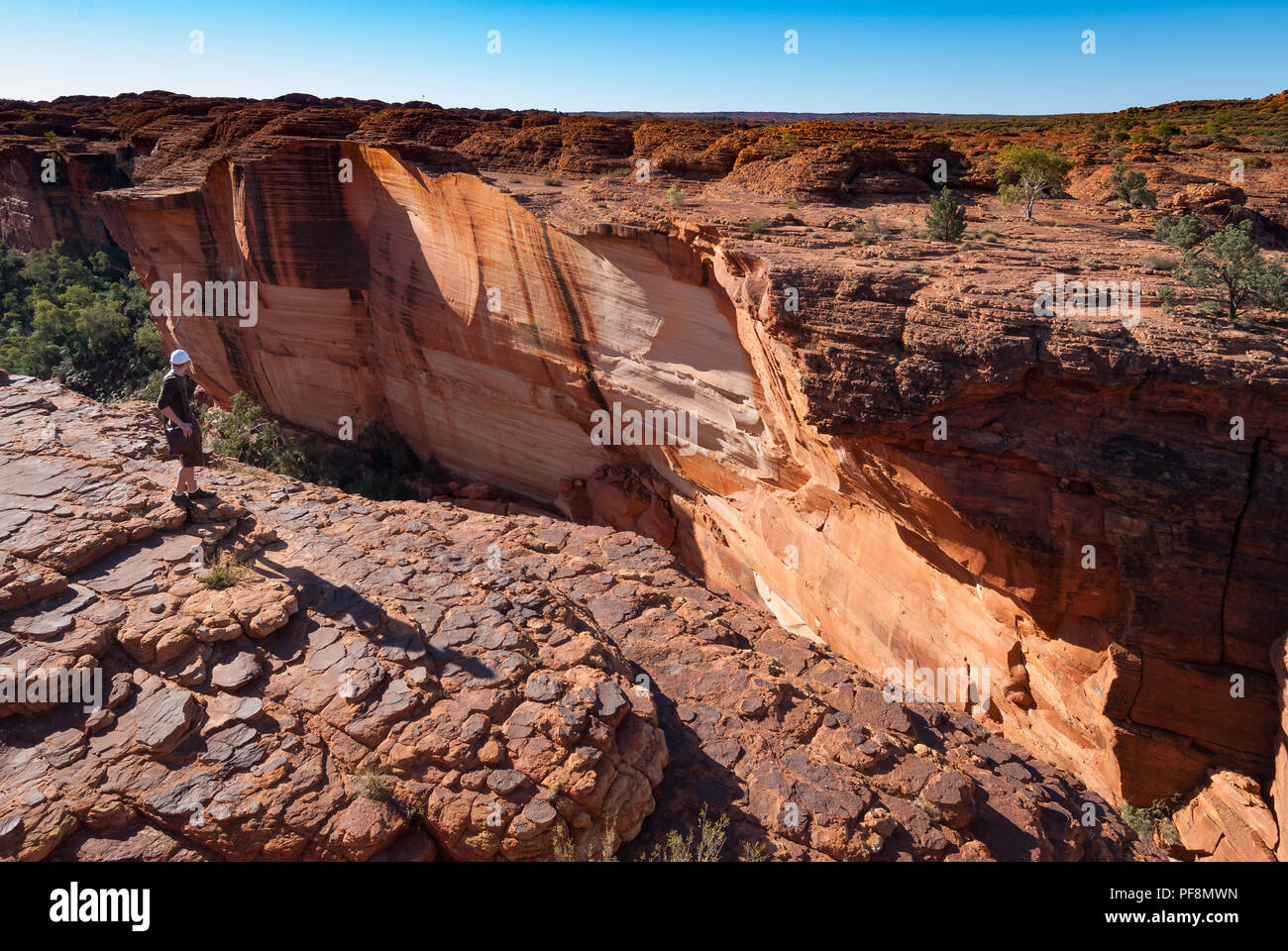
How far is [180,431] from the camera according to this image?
752 cm

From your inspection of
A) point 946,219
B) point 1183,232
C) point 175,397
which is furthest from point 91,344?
point 1183,232

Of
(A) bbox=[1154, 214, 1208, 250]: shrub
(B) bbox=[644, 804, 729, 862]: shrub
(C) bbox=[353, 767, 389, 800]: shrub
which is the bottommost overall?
(B) bbox=[644, 804, 729, 862]: shrub

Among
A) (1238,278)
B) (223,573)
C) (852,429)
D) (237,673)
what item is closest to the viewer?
(237,673)

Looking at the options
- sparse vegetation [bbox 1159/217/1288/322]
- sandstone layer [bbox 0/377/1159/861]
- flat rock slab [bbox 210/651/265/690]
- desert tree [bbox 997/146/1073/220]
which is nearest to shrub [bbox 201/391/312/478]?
sandstone layer [bbox 0/377/1159/861]

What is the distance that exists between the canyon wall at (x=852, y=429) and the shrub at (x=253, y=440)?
2273 mm

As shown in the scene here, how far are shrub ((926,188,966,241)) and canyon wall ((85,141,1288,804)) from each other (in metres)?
2.70

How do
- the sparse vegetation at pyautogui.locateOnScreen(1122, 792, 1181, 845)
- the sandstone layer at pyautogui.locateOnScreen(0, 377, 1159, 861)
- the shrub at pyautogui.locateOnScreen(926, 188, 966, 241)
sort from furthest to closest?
the shrub at pyautogui.locateOnScreen(926, 188, 966, 241)
the sparse vegetation at pyautogui.locateOnScreen(1122, 792, 1181, 845)
the sandstone layer at pyautogui.locateOnScreen(0, 377, 1159, 861)

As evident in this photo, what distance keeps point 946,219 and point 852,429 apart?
4892mm

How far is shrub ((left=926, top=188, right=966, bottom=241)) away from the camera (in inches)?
447

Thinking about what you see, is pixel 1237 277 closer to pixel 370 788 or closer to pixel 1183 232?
pixel 1183 232

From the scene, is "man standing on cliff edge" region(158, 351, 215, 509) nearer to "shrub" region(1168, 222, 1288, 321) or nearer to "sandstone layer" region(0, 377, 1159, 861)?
"sandstone layer" region(0, 377, 1159, 861)

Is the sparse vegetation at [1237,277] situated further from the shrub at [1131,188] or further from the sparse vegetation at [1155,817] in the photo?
the shrub at [1131,188]

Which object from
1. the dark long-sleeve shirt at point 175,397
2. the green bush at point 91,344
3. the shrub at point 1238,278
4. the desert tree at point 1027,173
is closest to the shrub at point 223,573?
the dark long-sleeve shirt at point 175,397

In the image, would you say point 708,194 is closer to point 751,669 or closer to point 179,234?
point 751,669
